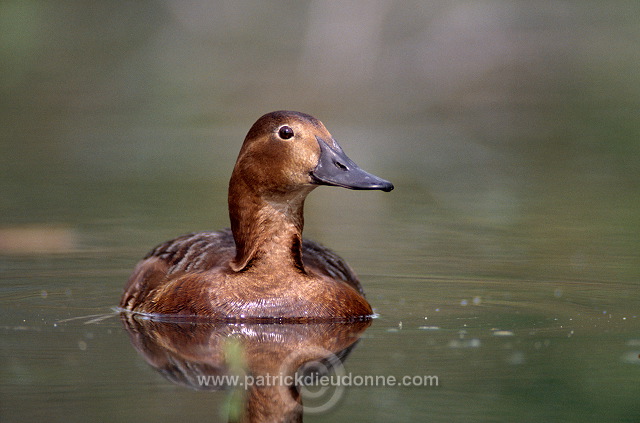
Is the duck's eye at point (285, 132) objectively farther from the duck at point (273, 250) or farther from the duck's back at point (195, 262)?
the duck's back at point (195, 262)

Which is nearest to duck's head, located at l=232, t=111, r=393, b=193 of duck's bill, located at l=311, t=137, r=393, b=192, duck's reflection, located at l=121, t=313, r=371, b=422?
duck's bill, located at l=311, t=137, r=393, b=192

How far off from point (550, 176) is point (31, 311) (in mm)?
8384

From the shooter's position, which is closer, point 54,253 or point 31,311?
point 31,311

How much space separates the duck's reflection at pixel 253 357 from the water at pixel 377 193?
2.6 inches

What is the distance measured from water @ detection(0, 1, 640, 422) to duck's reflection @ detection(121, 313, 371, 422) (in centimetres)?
7

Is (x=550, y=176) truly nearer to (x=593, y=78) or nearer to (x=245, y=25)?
(x=593, y=78)

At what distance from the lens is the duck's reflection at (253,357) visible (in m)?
5.80

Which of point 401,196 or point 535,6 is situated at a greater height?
point 535,6

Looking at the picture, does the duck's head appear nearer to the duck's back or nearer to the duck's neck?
the duck's neck

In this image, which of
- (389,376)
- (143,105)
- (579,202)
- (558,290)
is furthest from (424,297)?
(143,105)

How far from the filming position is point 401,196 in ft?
45.5

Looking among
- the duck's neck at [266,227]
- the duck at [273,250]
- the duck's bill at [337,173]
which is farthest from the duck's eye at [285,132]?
the duck's neck at [266,227]

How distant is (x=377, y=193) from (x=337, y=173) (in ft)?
23.9

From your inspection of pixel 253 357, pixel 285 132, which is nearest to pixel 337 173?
pixel 285 132
